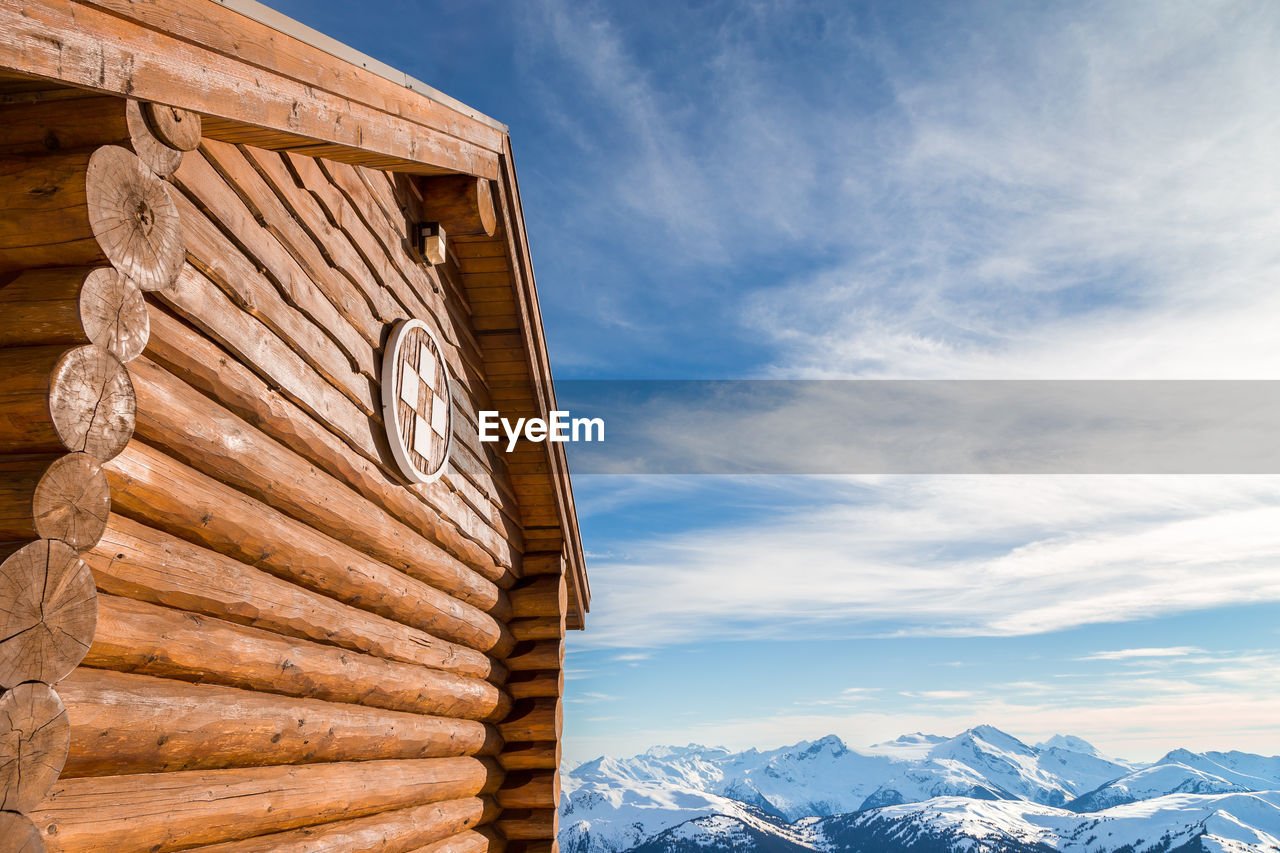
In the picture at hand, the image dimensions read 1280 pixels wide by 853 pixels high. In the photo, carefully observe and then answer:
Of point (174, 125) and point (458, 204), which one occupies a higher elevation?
point (458, 204)

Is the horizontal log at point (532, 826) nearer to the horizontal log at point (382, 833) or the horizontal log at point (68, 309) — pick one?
the horizontal log at point (382, 833)

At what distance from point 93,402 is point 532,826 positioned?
18.8ft

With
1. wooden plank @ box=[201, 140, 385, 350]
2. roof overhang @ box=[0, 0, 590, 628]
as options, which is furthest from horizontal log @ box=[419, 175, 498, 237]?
wooden plank @ box=[201, 140, 385, 350]

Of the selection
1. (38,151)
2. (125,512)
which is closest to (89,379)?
(125,512)

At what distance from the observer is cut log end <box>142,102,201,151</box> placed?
296 cm

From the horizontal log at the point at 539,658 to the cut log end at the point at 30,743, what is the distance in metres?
5.30

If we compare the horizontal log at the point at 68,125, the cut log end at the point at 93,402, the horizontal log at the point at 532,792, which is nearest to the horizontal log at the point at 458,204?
the horizontal log at the point at 68,125

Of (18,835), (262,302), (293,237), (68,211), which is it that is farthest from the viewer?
(293,237)

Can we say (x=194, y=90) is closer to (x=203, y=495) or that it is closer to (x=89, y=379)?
(x=89, y=379)

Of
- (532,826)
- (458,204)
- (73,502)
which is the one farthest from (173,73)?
(532,826)

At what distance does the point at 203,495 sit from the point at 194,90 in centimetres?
142

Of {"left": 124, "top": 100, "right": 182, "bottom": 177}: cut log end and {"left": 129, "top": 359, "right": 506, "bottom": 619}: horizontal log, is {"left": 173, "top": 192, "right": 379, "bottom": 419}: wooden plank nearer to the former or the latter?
{"left": 124, "top": 100, "right": 182, "bottom": 177}: cut log end

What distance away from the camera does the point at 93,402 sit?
2.56 metres

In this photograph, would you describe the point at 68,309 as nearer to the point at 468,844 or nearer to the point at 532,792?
the point at 468,844
